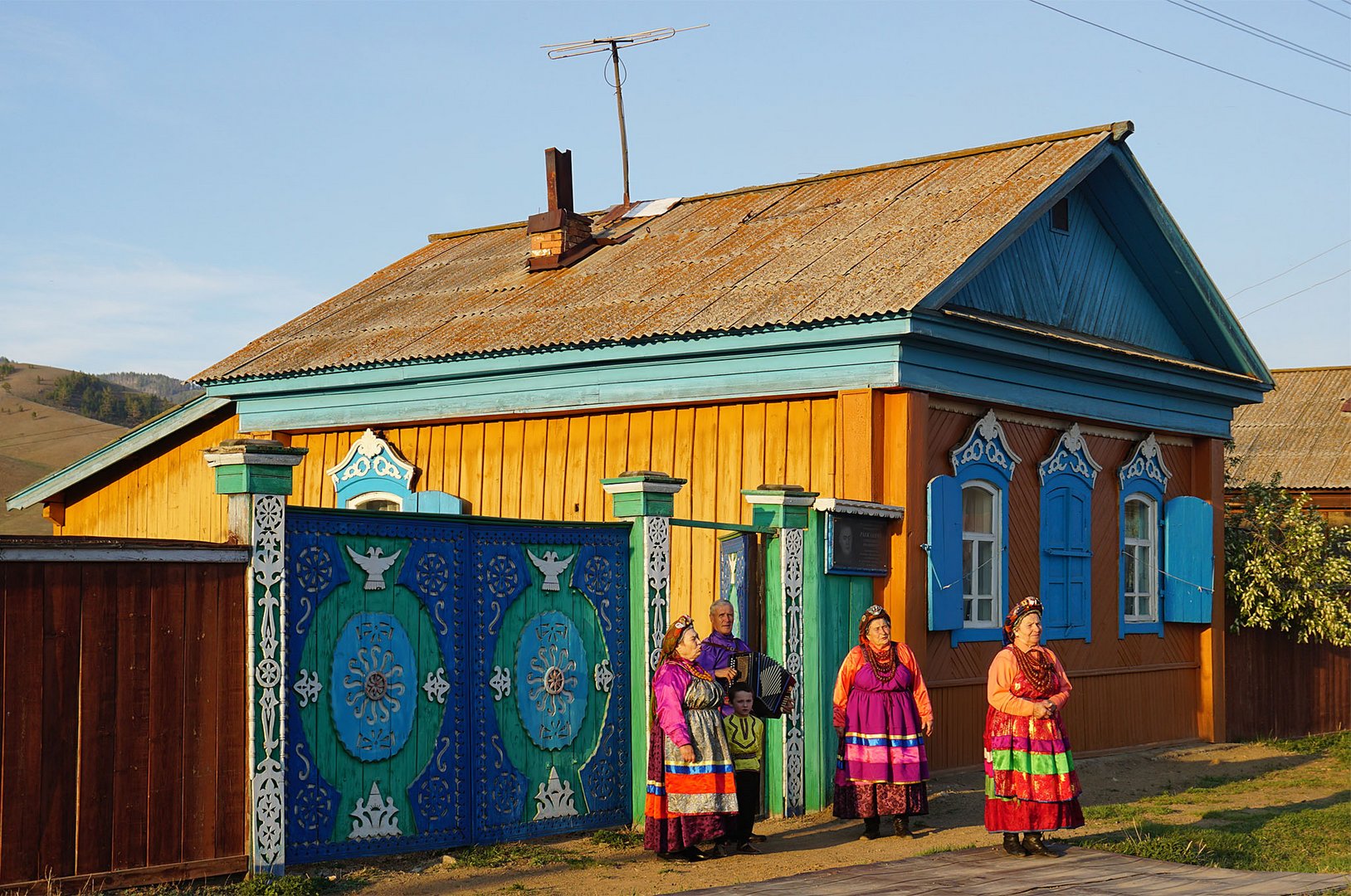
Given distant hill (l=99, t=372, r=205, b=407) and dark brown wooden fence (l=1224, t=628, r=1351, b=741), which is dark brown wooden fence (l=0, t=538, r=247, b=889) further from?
distant hill (l=99, t=372, r=205, b=407)

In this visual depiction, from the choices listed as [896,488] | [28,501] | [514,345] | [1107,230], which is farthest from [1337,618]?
[28,501]

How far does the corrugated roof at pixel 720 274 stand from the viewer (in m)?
12.5

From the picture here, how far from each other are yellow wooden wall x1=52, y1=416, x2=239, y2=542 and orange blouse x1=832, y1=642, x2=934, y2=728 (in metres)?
8.15

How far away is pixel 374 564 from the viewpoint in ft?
27.4

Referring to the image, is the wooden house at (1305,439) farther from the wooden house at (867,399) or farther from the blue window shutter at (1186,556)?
the wooden house at (867,399)

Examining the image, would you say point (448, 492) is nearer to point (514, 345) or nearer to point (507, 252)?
point (514, 345)

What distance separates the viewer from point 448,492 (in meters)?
14.7

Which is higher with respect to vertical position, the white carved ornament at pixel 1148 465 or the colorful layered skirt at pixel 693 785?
the white carved ornament at pixel 1148 465

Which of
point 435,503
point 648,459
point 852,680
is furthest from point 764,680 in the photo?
point 435,503

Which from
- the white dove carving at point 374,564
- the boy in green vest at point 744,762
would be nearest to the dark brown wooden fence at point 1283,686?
the boy in green vest at point 744,762

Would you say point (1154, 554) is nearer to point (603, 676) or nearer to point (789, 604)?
point (789, 604)

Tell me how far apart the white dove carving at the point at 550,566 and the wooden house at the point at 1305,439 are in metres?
18.6

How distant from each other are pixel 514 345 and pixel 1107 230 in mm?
5968

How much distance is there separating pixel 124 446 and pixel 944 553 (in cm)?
908
